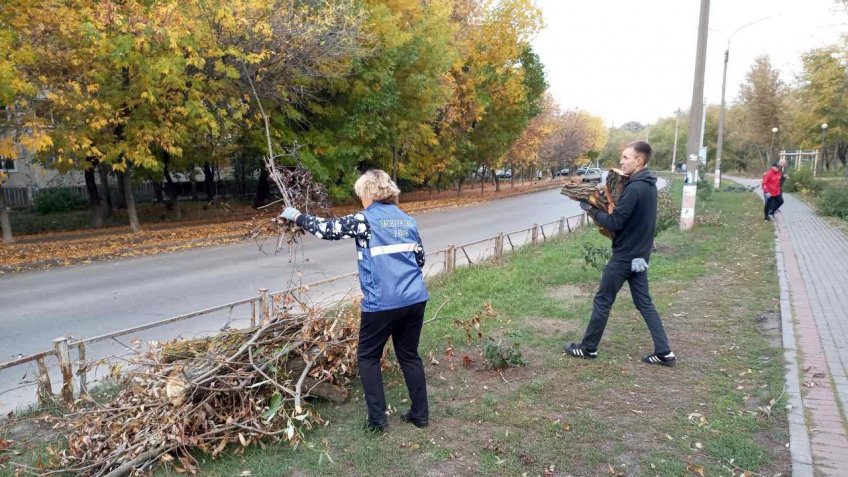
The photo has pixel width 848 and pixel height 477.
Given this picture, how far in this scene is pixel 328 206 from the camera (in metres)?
5.05

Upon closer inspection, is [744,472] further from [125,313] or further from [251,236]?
[125,313]

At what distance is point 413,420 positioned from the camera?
402 centimetres

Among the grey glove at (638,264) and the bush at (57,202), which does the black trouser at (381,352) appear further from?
the bush at (57,202)

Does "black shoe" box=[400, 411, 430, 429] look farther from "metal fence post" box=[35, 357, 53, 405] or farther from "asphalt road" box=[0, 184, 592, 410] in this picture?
"metal fence post" box=[35, 357, 53, 405]

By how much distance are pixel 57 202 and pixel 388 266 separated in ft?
86.3

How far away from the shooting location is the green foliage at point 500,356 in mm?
4918

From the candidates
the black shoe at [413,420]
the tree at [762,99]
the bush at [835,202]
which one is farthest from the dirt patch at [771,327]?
the tree at [762,99]

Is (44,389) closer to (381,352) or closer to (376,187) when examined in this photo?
(381,352)

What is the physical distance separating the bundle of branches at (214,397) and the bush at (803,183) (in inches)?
1093

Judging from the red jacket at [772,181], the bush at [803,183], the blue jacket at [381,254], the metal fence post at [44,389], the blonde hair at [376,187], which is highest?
the blonde hair at [376,187]

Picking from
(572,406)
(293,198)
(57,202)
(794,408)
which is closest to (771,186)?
(794,408)

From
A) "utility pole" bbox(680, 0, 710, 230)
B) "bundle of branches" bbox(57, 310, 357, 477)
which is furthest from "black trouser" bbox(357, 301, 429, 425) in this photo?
"utility pole" bbox(680, 0, 710, 230)

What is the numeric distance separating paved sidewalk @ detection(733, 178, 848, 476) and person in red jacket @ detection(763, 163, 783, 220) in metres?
3.94

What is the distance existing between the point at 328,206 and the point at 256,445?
211cm
